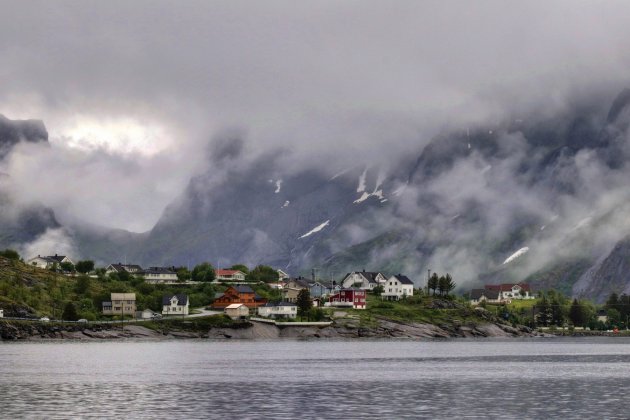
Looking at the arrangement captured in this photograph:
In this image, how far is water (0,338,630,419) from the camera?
81.6 meters

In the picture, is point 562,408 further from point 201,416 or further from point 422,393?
point 201,416

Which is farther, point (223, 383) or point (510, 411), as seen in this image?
point (223, 383)

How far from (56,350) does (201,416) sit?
114048mm

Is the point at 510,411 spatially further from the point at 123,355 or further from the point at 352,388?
the point at 123,355

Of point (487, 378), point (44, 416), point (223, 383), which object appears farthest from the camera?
point (487, 378)

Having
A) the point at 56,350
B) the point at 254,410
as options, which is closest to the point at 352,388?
the point at 254,410

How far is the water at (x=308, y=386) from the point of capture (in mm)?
81562

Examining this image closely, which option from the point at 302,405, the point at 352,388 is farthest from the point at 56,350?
the point at 302,405

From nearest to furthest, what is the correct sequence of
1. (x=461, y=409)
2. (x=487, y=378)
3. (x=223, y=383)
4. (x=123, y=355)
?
(x=461, y=409) → (x=223, y=383) → (x=487, y=378) → (x=123, y=355)

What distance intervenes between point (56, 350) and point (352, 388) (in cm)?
9750

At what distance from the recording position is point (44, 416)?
253 feet

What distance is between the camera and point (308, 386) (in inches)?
4134

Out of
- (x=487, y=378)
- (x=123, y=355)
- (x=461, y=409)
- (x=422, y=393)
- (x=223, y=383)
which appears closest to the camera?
(x=461, y=409)

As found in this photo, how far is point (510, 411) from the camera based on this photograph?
268ft
